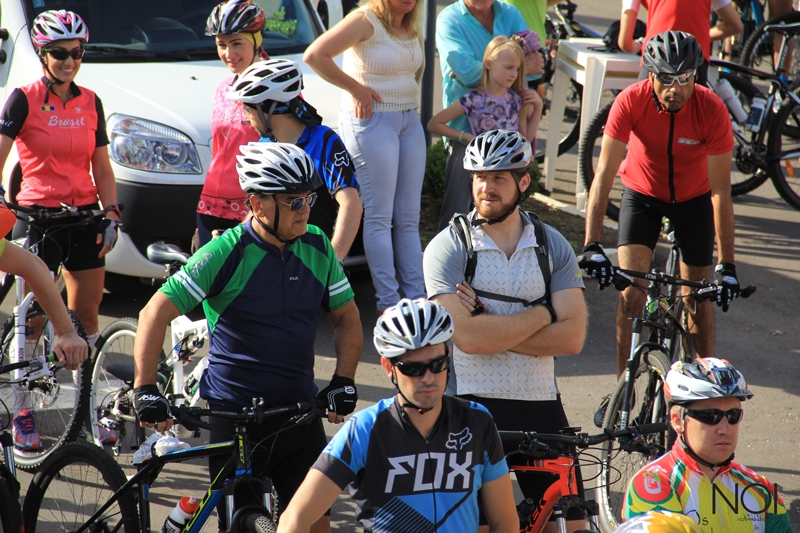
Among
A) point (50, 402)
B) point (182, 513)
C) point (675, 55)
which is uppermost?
point (675, 55)

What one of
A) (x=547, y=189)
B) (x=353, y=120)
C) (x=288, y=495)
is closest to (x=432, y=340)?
(x=288, y=495)

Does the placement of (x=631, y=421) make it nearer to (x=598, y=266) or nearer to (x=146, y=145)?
(x=598, y=266)

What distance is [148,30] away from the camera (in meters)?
7.58

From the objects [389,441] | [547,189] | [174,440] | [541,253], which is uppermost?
[541,253]

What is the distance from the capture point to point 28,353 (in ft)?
18.2

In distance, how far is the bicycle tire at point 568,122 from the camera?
11234mm

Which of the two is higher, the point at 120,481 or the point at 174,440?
the point at 174,440

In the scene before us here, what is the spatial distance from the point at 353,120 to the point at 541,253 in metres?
2.91

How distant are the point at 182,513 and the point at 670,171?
11.3 feet

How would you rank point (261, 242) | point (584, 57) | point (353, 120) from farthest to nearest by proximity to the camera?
point (584, 57)
point (353, 120)
point (261, 242)

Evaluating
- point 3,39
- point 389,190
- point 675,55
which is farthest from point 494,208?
point 3,39

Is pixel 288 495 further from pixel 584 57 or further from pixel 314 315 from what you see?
pixel 584 57

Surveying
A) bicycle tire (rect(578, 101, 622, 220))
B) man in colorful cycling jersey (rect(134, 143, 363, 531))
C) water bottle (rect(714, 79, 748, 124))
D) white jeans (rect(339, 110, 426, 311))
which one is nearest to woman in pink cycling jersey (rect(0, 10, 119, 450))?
white jeans (rect(339, 110, 426, 311))

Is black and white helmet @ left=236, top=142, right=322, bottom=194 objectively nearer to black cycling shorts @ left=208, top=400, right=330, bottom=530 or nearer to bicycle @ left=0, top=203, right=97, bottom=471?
black cycling shorts @ left=208, top=400, right=330, bottom=530
